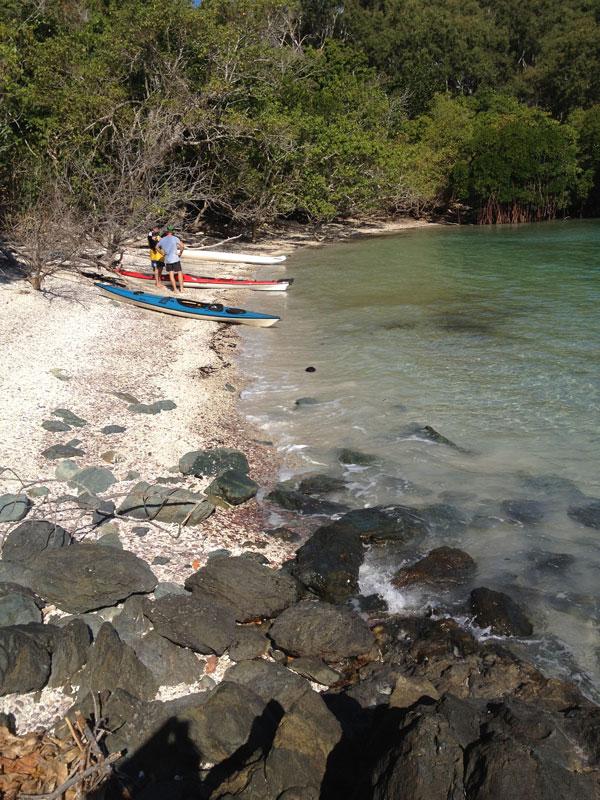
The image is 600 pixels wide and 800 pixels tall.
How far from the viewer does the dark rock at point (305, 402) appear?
468 inches

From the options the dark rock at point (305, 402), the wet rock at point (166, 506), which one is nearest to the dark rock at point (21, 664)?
the wet rock at point (166, 506)

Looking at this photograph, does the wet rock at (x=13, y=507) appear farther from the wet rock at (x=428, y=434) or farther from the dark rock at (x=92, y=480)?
the wet rock at (x=428, y=434)

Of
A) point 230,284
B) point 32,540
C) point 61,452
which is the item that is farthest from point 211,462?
point 230,284

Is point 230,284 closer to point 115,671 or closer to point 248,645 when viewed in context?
point 248,645

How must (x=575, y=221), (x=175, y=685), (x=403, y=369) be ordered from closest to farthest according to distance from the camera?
(x=175, y=685) → (x=403, y=369) → (x=575, y=221)

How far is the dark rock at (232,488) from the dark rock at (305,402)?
3363mm

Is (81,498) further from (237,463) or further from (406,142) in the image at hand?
(406,142)

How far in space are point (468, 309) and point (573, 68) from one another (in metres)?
44.9

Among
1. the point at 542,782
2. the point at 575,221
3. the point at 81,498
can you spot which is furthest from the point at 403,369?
the point at 575,221

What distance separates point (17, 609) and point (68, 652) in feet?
2.50

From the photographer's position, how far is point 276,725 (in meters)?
4.71

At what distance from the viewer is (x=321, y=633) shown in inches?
227

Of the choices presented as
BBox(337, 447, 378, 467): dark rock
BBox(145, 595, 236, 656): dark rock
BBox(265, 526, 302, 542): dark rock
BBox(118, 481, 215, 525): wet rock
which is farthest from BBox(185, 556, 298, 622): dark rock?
BBox(337, 447, 378, 467): dark rock

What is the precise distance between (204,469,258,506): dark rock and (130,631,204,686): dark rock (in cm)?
284
